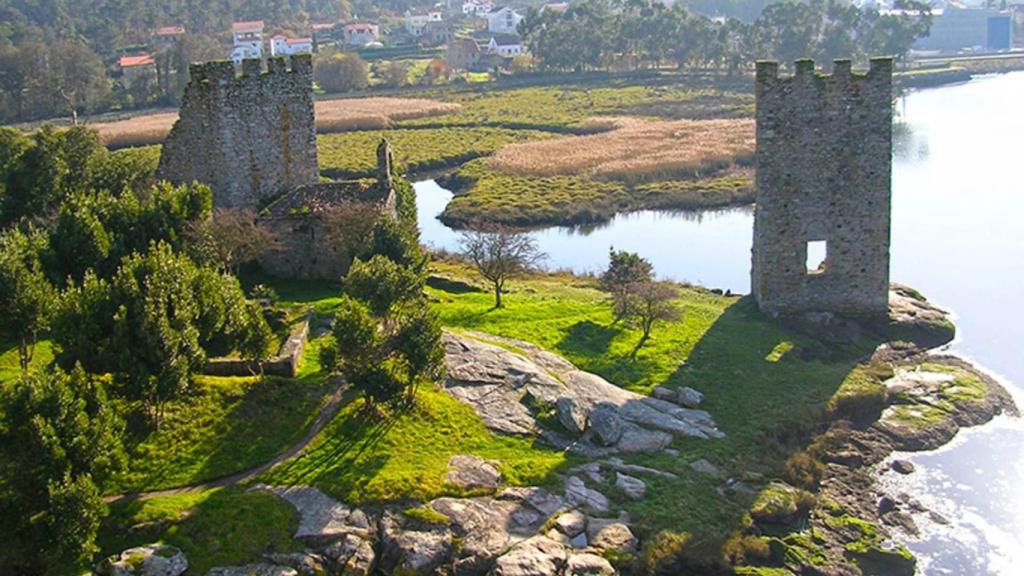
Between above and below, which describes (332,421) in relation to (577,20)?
below

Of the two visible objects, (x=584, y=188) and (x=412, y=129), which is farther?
(x=412, y=129)

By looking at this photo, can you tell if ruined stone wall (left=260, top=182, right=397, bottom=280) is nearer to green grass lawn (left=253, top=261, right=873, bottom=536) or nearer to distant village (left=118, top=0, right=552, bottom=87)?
green grass lawn (left=253, top=261, right=873, bottom=536)

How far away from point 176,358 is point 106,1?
628ft

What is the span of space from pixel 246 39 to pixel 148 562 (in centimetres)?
15196

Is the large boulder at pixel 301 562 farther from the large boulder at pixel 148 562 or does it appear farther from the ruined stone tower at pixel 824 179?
the ruined stone tower at pixel 824 179

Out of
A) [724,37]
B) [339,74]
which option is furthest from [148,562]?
[724,37]

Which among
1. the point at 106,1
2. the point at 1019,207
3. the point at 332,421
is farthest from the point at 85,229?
the point at 106,1

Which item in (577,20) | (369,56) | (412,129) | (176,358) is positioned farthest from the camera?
(369,56)

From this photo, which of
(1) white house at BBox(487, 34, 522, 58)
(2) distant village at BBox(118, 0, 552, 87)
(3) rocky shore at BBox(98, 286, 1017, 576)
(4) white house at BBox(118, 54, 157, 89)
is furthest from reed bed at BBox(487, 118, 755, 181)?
(1) white house at BBox(487, 34, 522, 58)

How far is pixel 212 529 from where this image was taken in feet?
68.2

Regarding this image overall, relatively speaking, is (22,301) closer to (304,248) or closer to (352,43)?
(304,248)

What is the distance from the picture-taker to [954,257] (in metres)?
46.8

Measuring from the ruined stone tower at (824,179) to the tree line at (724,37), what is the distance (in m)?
85.0

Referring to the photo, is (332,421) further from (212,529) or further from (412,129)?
(412,129)
